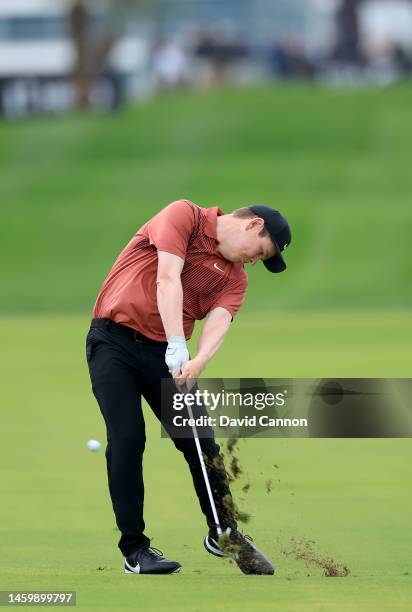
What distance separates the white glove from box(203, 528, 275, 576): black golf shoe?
95 cm

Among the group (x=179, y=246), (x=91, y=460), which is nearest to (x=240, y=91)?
(x=91, y=460)

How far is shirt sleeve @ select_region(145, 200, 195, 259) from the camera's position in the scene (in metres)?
8.05

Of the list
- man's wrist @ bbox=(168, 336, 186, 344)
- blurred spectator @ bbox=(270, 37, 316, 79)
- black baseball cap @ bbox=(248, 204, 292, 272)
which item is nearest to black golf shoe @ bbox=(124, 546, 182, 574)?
man's wrist @ bbox=(168, 336, 186, 344)

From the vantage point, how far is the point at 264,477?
36.8 feet

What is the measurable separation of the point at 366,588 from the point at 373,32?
62996 millimetres

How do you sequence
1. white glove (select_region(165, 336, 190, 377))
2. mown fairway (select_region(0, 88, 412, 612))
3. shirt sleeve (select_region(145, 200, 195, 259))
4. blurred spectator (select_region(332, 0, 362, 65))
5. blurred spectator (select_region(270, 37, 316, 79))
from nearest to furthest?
white glove (select_region(165, 336, 190, 377)) < shirt sleeve (select_region(145, 200, 195, 259)) < mown fairway (select_region(0, 88, 412, 612)) < blurred spectator (select_region(270, 37, 316, 79)) < blurred spectator (select_region(332, 0, 362, 65))

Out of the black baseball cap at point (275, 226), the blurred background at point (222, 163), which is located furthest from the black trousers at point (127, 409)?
the blurred background at point (222, 163)

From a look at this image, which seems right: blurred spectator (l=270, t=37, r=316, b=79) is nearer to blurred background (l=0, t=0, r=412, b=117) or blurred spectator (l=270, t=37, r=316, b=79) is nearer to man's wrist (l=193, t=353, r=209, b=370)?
blurred background (l=0, t=0, r=412, b=117)

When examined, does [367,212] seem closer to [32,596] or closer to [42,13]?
[32,596]

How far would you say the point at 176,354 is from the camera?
795 cm

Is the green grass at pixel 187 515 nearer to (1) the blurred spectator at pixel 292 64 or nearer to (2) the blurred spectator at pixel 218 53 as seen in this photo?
(2) the blurred spectator at pixel 218 53

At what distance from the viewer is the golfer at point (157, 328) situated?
814 cm

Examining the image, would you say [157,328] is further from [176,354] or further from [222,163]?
[222,163]

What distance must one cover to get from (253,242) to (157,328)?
65 centimetres
